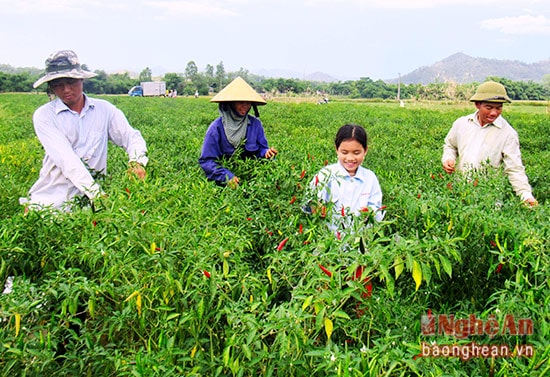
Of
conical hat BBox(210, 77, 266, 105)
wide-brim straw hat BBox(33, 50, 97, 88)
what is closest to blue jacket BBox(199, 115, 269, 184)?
conical hat BBox(210, 77, 266, 105)

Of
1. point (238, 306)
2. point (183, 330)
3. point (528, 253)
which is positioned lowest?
point (183, 330)

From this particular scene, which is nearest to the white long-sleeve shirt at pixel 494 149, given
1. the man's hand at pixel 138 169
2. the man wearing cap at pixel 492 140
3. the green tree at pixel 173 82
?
the man wearing cap at pixel 492 140

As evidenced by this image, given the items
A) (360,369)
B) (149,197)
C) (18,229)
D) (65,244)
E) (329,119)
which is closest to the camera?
(360,369)

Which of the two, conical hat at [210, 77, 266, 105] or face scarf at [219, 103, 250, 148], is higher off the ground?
conical hat at [210, 77, 266, 105]

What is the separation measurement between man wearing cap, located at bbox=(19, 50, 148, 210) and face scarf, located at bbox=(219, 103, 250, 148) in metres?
0.72

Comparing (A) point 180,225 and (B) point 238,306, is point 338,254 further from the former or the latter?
(A) point 180,225

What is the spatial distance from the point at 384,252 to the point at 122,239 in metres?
1.23

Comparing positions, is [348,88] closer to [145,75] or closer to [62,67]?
[145,75]

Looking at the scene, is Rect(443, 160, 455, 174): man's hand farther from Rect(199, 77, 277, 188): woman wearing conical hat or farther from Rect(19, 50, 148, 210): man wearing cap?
Rect(19, 50, 148, 210): man wearing cap

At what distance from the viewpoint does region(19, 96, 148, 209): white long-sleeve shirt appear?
3387 mm

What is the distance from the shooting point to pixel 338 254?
2.32 meters

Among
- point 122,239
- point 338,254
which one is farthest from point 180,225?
point 338,254

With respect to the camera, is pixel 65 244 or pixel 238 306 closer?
pixel 238 306

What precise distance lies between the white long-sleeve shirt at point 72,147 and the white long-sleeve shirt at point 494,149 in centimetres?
279
